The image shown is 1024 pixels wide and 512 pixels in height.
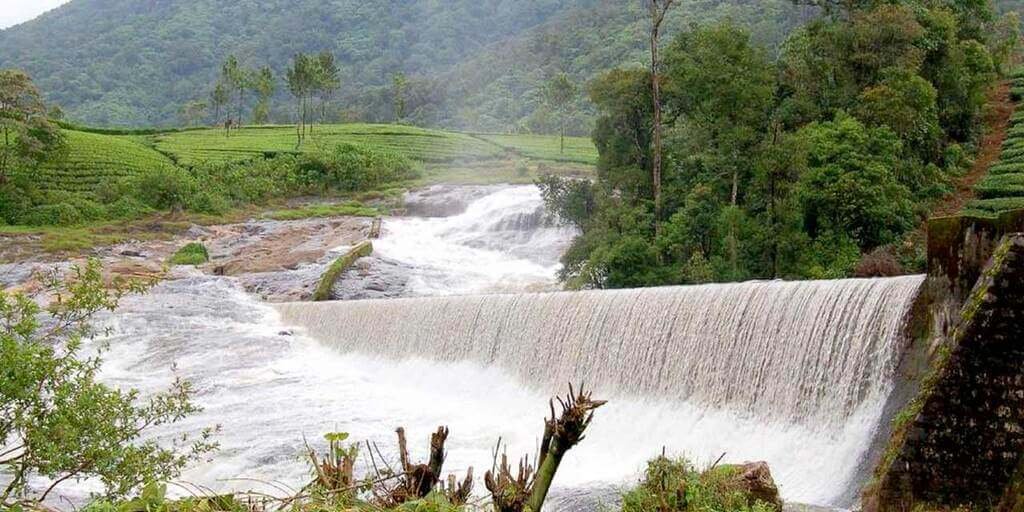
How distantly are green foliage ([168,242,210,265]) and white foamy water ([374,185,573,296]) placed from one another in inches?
235

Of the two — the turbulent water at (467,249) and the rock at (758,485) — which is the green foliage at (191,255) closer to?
the turbulent water at (467,249)

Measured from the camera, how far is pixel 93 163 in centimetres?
4600

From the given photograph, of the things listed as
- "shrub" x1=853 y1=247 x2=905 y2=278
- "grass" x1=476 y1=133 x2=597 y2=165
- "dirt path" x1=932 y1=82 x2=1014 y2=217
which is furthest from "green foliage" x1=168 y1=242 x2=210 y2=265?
"dirt path" x1=932 y1=82 x2=1014 y2=217

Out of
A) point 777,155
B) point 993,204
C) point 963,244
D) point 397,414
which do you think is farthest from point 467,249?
point 963,244

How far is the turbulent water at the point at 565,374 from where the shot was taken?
32.0 feet

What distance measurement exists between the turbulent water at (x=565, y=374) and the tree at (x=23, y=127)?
21365 mm

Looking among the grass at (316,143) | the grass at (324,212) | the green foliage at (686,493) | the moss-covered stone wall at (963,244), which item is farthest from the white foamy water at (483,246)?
the green foliage at (686,493)

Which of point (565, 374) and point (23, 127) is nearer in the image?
point (565, 374)

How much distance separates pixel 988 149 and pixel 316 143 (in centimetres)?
3700

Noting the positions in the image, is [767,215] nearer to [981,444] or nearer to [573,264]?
[573,264]

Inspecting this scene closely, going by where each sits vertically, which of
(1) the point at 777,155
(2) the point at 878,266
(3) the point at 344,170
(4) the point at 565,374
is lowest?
(4) the point at 565,374

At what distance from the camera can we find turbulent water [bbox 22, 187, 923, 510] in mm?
9766

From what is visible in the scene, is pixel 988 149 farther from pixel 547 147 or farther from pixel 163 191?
pixel 163 191

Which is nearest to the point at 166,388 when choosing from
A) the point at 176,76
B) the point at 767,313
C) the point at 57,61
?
the point at 767,313
